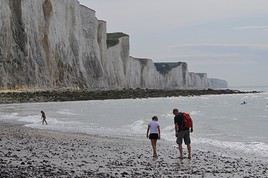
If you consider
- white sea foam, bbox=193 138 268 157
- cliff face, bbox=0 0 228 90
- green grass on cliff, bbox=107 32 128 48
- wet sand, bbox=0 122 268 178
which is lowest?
white sea foam, bbox=193 138 268 157

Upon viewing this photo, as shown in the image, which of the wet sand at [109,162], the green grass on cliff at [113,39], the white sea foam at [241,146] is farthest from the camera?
the green grass on cliff at [113,39]

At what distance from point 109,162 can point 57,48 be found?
2088 inches

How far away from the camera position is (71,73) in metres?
66.1

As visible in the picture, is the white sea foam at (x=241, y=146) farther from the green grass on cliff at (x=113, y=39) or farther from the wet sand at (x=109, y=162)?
the green grass on cliff at (x=113, y=39)

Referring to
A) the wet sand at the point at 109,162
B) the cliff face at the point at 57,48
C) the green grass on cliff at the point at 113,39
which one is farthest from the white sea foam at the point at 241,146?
the green grass on cliff at the point at 113,39

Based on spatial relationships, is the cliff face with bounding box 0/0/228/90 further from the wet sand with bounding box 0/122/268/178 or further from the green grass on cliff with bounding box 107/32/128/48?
the wet sand with bounding box 0/122/268/178

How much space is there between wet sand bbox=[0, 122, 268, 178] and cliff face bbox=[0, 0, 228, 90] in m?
39.1

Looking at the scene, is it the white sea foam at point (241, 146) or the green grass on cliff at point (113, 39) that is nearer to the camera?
the white sea foam at point (241, 146)

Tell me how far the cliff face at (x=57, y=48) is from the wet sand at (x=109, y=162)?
39118 mm

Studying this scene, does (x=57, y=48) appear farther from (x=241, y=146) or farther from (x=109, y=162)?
(x=109, y=162)

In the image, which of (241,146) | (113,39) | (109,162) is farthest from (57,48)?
(109,162)

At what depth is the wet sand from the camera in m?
9.67

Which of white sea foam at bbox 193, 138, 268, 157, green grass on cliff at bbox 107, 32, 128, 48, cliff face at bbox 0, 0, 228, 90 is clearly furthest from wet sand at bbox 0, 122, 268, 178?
green grass on cliff at bbox 107, 32, 128, 48

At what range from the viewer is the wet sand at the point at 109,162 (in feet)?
31.7
